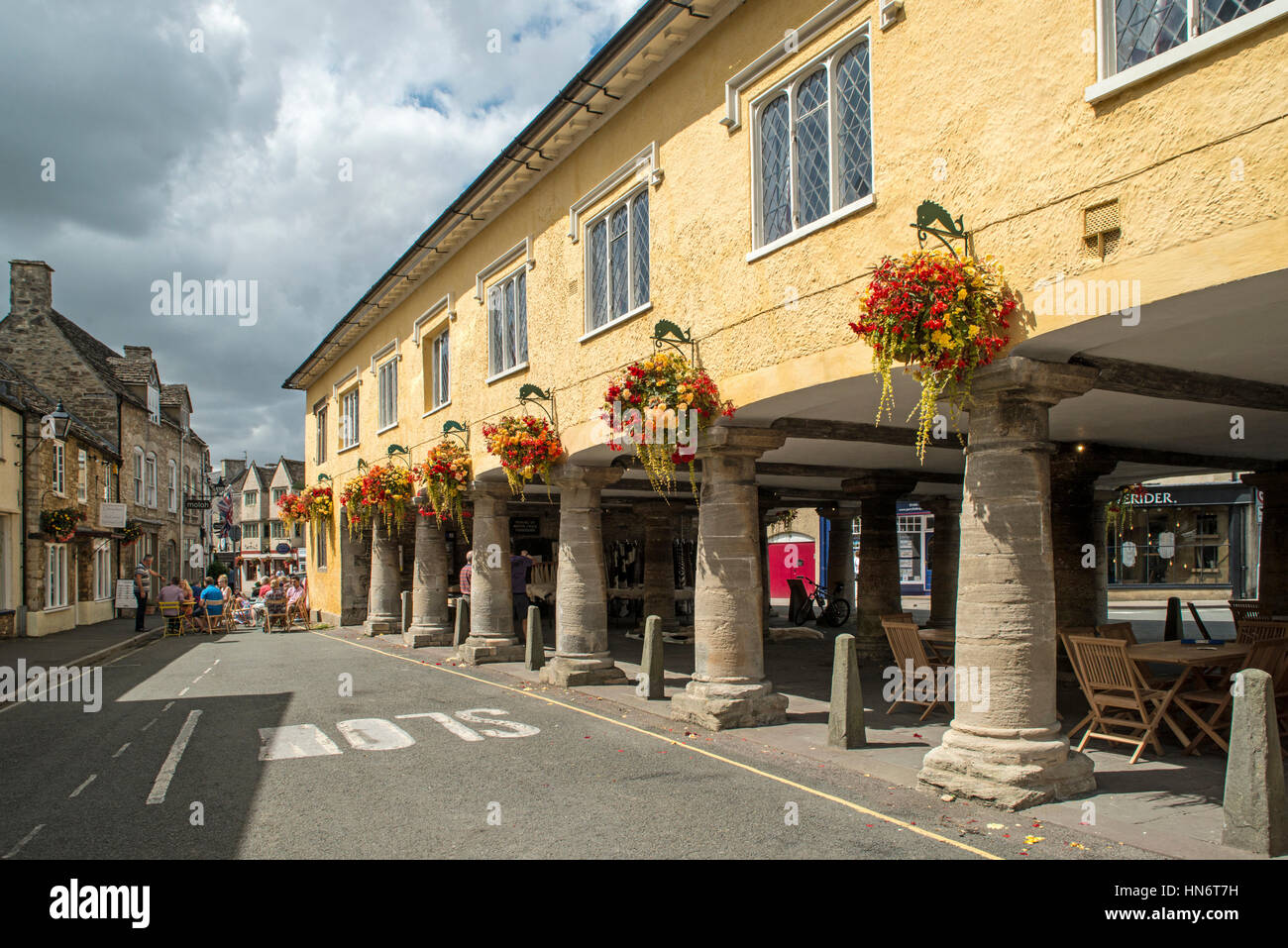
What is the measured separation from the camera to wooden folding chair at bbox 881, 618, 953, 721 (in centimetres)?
1012

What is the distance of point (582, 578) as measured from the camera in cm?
1311

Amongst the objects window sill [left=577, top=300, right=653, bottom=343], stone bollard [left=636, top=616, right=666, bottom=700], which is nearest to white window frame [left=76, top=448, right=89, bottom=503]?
window sill [left=577, top=300, right=653, bottom=343]

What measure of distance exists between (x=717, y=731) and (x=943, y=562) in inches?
400

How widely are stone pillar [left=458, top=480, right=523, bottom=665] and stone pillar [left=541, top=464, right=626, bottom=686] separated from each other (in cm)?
304

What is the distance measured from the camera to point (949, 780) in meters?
6.75

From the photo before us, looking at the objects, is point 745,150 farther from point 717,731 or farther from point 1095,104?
point 717,731

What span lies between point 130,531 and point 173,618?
5.92 metres

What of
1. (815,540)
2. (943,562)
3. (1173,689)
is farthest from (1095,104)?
(815,540)

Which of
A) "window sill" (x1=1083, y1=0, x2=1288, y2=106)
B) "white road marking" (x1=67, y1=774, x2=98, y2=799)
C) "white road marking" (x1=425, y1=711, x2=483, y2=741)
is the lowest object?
"white road marking" (x1=425, y1=711, x2=483, y2=741)

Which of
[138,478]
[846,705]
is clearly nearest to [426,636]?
[846,705]

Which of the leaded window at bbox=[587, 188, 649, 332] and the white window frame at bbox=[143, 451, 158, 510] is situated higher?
the leaded window at bbox=[587, 188, 649, 332]

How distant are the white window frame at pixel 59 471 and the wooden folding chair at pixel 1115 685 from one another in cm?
2566

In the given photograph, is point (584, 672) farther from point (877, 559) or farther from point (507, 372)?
point (877, 559)

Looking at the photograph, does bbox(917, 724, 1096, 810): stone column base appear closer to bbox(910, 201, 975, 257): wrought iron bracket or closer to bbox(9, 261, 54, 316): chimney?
bbox(910, 201, 975, 257): wrought iron bracket
